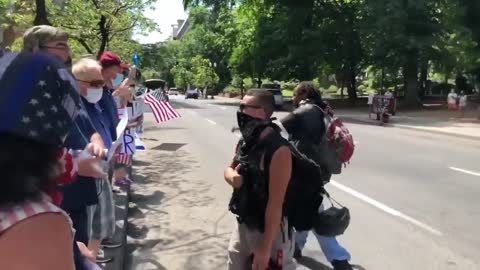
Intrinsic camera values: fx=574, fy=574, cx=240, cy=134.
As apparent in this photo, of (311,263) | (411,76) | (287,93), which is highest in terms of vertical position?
(411,76)

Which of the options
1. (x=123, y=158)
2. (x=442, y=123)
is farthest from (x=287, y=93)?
(x=123, y=158)

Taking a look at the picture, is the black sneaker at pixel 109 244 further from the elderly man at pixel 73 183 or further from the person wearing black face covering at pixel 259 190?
the person wearing black face covering at pixel 259 190

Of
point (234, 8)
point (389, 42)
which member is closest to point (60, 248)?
point (389, 42)

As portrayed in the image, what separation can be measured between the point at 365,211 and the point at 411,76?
29.2 meters

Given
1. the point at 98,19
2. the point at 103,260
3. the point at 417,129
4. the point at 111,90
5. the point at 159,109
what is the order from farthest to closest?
the point at 417,129 → the point at 98,19 → the point at 159,109 → the point at 103,260 → the point at 111,90

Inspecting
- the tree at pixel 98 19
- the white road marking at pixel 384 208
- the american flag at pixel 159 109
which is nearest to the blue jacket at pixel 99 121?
the white road marking at pixel 384 208

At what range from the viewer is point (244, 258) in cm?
322

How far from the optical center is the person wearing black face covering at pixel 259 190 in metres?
2.93

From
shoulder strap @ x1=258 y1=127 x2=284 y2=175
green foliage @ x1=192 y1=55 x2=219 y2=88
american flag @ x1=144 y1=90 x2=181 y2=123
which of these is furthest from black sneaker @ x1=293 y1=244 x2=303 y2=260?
green foliage @ x1=192 y1=55 x2=219 y2=88

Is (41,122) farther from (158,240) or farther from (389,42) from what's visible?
(389,42)

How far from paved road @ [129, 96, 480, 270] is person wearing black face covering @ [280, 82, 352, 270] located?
43 centimetres

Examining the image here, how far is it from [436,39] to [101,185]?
31.5 m

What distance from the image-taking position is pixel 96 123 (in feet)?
12.1

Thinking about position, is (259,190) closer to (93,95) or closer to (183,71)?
(93,95)
